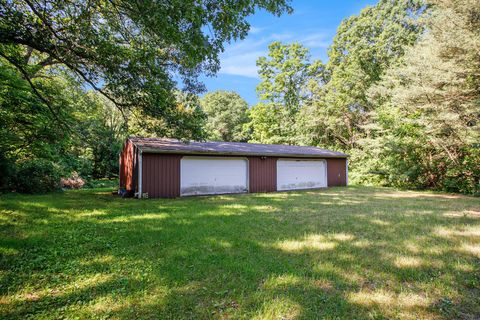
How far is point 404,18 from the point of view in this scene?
61.7 feet

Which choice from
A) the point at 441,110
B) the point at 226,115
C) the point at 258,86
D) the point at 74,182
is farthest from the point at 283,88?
the point at 74,182

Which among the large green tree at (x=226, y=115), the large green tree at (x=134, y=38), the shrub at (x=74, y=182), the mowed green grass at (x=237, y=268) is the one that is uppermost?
the large green tree at (x=226, y=115)

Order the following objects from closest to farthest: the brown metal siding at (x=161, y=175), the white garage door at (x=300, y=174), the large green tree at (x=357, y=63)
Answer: the brown metal siding at (x=161, y=175) < the white garage door at (x=300, y=174) < the large green tree at (x=357, y=63)

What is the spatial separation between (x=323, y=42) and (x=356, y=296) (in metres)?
25.3

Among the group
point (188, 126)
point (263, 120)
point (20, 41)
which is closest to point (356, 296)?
point (188, 126)

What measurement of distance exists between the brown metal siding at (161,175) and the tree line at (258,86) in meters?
1.26

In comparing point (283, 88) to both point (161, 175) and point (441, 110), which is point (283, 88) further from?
point (161, 175)

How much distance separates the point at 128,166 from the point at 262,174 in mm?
6228

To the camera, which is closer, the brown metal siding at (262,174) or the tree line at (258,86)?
the tree line at (258,86)

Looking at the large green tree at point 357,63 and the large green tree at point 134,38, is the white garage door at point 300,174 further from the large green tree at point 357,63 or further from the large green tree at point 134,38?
the large green tree at point 134,38

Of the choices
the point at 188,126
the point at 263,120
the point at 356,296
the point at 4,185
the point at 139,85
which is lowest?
the point at 356,296

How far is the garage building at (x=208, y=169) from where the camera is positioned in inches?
380

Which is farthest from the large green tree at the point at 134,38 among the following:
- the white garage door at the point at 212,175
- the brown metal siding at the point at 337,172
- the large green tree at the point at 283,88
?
the large green tree at the point at 283,88

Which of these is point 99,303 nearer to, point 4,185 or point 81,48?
point 81,48
